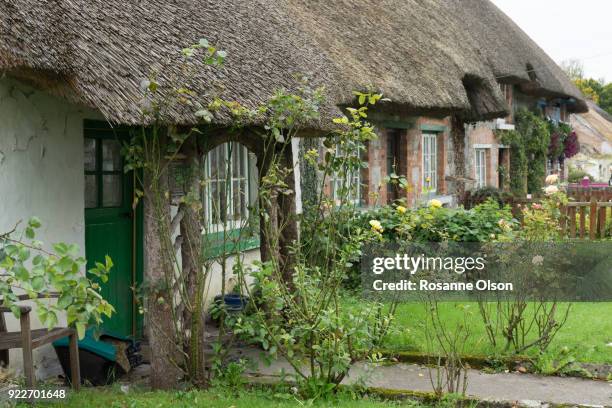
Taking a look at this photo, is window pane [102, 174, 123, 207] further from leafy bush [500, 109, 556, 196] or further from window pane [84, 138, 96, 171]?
leafy bush [500, 109, 556, 196]

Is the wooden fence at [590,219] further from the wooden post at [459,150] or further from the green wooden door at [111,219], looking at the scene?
the green wooden door at [111,219]

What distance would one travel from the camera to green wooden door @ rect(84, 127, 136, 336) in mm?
6074

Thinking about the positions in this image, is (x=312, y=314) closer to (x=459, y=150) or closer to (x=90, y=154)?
(x=90, y=154)

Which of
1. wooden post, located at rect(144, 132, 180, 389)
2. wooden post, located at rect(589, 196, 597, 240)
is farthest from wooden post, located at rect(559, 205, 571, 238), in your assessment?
wooden post, located at rect(144, 132, 180, 389)

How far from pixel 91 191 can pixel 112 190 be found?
0.28 meters

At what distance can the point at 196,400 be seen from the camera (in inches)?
178

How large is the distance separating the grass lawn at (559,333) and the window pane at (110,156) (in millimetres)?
2813

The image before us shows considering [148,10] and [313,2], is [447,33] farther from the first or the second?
[148,10]

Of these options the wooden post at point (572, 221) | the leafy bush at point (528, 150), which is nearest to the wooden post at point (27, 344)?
the wooden post at point (572, 221)

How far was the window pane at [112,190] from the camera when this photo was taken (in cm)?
630

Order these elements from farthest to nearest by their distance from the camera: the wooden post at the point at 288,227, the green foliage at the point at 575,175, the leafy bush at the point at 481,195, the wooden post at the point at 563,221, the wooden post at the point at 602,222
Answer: the green foliage at the point at 575,175, the leafy bush at the point at 481,195, the wooden post at the point at 602,222, the wooden post at the point at 563,221, the wooden post at the point at 288,227

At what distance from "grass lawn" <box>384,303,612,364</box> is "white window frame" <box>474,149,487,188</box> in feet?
24.8

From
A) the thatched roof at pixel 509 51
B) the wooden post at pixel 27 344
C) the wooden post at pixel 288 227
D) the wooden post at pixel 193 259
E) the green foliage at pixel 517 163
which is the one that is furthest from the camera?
the green foliage at pixel 517 163

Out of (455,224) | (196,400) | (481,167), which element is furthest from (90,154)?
(481,167)
